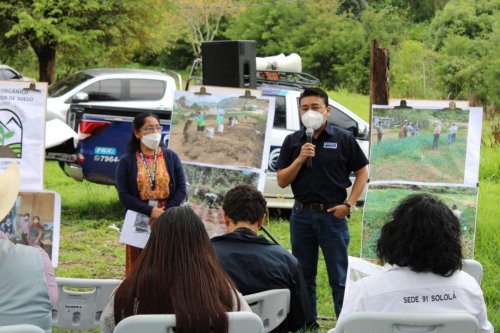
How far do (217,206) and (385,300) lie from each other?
9.46 ft

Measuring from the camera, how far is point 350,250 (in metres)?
8.27

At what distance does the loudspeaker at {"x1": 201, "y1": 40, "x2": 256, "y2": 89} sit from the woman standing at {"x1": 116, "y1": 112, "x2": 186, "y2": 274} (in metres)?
1.75

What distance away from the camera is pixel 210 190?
595 centimetres

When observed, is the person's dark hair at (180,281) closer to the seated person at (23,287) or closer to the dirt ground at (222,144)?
the seated person at (23,287)

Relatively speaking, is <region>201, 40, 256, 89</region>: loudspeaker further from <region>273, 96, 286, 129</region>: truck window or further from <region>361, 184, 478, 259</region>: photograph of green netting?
<region>273, 96, 286, 129</region>: truck window

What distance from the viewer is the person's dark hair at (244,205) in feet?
13.5

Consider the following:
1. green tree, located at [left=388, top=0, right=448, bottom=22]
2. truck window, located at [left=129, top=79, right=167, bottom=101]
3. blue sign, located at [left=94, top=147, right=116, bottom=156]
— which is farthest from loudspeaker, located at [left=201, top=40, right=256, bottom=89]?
green tree, located at [left=388, top=0, right=448, bottom=22]

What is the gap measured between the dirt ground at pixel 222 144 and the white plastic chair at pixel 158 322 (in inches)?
112

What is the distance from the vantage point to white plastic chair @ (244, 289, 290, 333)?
3.77 meters

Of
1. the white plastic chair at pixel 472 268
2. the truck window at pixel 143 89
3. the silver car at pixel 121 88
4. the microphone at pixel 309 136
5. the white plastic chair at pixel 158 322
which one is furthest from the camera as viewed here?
the truck window at pixel 143 89

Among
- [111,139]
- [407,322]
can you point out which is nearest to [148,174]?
[407,322]

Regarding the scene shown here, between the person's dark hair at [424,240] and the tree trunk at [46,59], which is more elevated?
the tree trunk at [46,59]

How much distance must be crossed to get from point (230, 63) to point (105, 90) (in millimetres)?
8134

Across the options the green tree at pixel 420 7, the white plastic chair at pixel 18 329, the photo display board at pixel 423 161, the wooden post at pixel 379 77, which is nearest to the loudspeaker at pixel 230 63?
the wooden post at pixel 379 77
